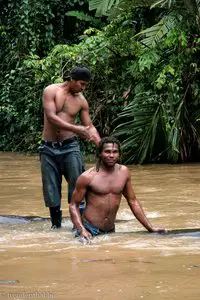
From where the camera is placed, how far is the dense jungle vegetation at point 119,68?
12.3 m

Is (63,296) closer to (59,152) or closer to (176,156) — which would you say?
(59,152)

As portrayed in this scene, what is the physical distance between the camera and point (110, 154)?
6.13 meters

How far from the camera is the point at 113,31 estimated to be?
14.3 metres

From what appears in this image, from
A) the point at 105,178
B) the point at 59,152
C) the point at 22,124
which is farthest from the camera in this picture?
the point at 22,124

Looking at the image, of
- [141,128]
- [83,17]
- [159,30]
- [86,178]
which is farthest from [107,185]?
[83,17]

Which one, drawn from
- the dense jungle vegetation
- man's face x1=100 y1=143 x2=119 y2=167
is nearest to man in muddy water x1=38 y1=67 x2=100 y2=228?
man's face x1=100 y1=143 x2=119 y2=167

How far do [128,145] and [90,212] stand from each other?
6326mm

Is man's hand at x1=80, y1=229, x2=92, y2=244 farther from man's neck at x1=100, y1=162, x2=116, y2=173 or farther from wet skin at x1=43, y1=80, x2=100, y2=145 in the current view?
wet skin at x1=43, y1=80, x2=100, y2=145

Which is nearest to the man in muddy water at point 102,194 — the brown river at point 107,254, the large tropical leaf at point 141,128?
the brown river at point 107,254

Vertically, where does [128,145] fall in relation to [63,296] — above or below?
below

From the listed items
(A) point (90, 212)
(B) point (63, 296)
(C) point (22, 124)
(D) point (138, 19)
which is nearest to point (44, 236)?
(A) point (90, 212)

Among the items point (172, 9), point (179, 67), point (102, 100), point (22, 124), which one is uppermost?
point (172, 9)

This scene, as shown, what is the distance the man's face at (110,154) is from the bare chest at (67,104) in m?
0.98

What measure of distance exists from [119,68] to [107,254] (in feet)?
32.3
